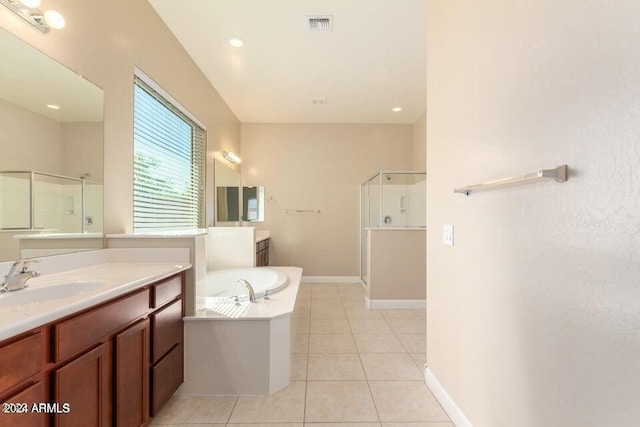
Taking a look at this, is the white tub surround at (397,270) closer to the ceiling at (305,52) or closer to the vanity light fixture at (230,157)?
the ceiling at (305,52)

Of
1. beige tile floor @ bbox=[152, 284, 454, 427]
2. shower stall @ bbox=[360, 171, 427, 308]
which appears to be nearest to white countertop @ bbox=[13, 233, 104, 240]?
beige tile floor @ bbox=[152, 284, 454, 427]

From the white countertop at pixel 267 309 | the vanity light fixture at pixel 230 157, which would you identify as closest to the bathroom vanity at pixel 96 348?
the white countertop at pixel 267 309

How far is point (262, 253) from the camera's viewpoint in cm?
418

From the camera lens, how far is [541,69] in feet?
3.20

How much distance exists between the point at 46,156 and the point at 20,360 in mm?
1014

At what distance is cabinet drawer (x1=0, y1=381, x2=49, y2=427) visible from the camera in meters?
0.78

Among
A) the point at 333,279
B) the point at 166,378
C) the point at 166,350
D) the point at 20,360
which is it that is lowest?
the point at 333,279

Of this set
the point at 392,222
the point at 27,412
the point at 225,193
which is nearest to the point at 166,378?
the point at 27,412

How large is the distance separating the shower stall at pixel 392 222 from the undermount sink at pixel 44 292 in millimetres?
2864

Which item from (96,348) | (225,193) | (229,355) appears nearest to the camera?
(96,348)

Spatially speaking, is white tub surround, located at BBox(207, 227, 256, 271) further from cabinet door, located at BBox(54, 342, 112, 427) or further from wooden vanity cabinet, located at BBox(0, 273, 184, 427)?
cabinet door, located at BBox(54, 342, 112, 427)

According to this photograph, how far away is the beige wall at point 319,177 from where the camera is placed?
4809 mm

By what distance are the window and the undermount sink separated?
86 cm

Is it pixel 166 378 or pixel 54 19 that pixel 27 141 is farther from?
pixel 166 378
